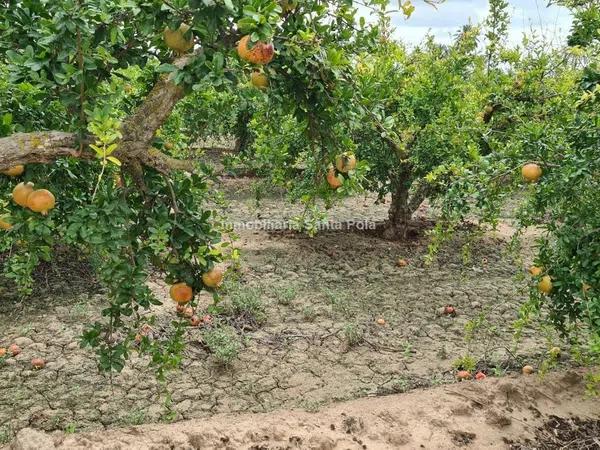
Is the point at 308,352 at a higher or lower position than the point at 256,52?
lower

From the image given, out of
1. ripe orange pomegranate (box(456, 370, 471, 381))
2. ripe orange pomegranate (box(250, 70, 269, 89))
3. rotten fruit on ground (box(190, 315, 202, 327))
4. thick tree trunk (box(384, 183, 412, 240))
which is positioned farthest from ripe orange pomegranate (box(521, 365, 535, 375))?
thick tree trunk (box(384, 183, 412, 240))

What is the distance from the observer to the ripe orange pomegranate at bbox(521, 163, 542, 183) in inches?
110

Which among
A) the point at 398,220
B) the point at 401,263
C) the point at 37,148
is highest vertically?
the point at 37,148

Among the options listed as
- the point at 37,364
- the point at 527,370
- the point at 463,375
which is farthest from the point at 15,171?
the point at 527,370

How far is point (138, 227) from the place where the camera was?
245cm

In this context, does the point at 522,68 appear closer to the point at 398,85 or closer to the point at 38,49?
the point at 398,85

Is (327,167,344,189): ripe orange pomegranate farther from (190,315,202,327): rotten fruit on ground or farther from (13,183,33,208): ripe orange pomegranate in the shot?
(190,315,202,327): rotten fruit on ground

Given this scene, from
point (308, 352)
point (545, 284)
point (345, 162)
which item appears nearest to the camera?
point (345, 162)

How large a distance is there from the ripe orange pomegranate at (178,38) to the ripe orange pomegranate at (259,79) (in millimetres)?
259

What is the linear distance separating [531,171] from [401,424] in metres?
1.51

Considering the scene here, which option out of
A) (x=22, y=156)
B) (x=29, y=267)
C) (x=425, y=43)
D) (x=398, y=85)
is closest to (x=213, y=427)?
(x=29, y=267)

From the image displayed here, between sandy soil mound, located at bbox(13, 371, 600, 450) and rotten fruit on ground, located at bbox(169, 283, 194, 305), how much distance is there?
0.89 meters

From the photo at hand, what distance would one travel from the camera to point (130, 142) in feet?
6.95

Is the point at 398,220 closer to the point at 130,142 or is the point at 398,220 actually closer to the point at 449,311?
the point at 449,311
